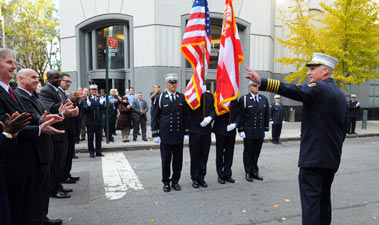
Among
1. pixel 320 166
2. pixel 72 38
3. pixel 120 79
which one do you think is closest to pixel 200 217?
pixel 320 166

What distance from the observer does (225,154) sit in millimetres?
5621

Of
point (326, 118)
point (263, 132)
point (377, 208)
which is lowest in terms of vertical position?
point (377, 208)

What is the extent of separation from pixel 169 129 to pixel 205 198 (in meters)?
1.43

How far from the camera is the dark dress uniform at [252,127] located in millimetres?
5758

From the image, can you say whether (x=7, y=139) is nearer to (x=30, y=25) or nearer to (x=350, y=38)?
(x=350, y=38)

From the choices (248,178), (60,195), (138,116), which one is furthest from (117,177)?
(138,116)

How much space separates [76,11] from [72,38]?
162cm

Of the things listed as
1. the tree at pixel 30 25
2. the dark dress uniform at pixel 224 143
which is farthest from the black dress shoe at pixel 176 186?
the tree at pixel 30 25

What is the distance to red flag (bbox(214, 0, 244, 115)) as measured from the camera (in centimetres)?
532

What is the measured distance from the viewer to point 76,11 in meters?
15.9

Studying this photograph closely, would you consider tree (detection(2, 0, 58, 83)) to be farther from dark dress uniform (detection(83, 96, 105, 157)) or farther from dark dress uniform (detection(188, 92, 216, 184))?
dark dress uniform (detection(188, 92, 216, 184))

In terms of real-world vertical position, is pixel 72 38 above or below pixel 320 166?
above

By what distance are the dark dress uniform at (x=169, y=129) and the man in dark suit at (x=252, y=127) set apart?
4.69 ft

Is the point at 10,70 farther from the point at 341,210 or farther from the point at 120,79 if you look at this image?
the point at 120,79
